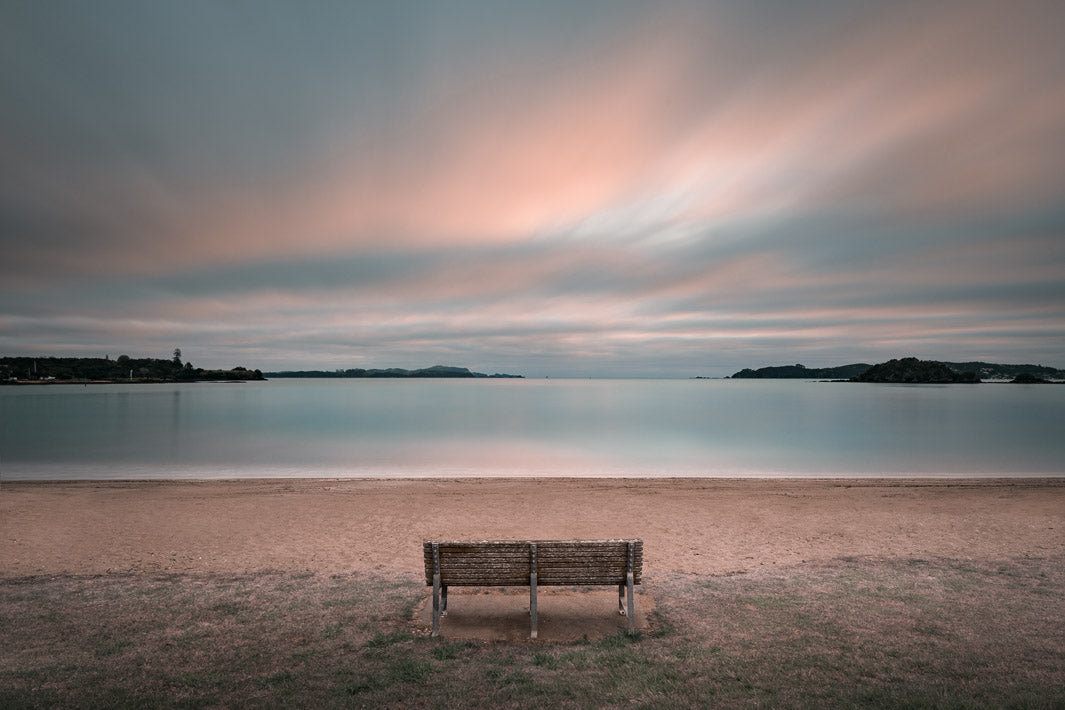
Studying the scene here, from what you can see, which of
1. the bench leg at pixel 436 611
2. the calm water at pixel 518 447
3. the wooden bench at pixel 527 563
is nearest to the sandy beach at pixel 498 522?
the wooden bench at pixel 527 563

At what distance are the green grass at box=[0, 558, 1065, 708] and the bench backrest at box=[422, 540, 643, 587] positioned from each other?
67cm

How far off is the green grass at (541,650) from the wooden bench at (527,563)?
0.64 m

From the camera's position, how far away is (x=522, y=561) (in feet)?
20.3

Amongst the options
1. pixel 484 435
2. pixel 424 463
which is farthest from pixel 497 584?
pixel 484 435

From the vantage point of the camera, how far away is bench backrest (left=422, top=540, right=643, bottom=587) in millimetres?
6184

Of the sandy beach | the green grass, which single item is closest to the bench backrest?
the green grass

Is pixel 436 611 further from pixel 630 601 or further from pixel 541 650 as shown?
pixel 630 601

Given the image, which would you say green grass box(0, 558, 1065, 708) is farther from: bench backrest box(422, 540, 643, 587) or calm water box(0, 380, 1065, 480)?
calm water box(0, 380, 1065, 480)

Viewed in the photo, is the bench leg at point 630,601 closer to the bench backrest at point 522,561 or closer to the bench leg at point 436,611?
the bench backrest at point 522,561

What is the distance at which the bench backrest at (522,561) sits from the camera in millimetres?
6184

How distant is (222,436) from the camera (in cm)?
4459

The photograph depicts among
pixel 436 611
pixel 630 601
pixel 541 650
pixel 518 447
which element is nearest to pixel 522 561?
pixel 541 650

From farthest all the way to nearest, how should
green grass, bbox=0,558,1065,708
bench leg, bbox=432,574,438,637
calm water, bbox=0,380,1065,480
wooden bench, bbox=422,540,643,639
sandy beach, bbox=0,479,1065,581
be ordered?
calm water, bbox=0,380,1065,480
sandy beach, bbox=0,479,1065,581
wooden bench, bbox=422,540,643,639
bench leg, bbox=432,574,438,637
green grass, bbox=0,558,1065,708

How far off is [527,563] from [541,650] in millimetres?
893
